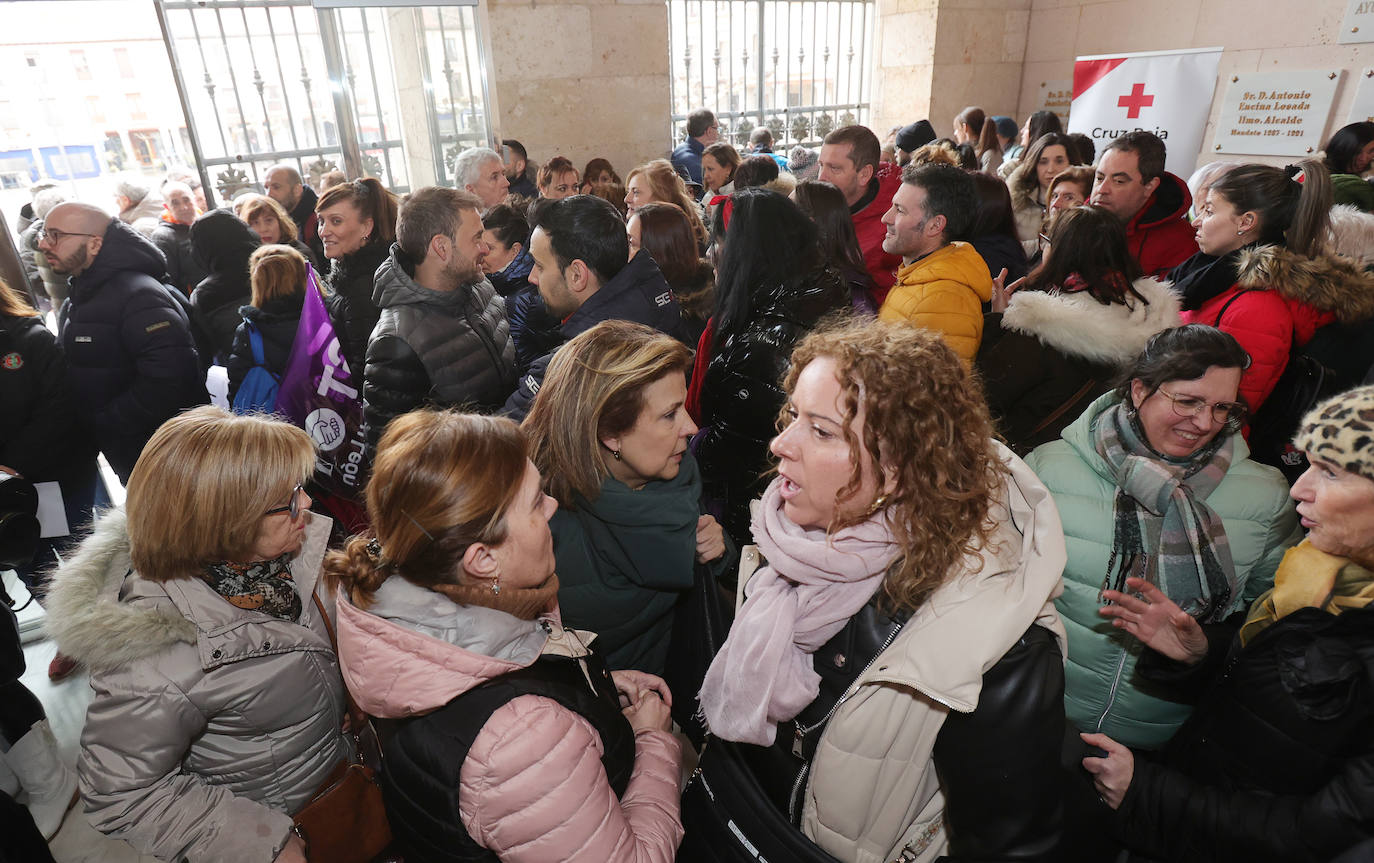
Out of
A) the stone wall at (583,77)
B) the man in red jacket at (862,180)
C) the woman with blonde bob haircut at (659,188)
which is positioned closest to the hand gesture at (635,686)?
the man in red jacket at (862,180)

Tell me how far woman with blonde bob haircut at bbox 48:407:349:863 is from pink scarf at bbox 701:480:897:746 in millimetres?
896

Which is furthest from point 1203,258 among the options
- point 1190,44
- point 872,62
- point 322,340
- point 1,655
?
point 872,62

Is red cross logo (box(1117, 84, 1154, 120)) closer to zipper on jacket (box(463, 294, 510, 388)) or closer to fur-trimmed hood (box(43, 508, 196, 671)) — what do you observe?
zipper on jacket (box(463, 294, 510, 388))

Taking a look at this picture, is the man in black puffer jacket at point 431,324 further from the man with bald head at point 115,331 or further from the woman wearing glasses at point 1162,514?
the woman wearing glasses at point 1162,514

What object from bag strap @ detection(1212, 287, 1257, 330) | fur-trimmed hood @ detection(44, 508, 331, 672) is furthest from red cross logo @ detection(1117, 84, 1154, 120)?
fur-trimmed hood @ detection(44, 508, 331, 672)

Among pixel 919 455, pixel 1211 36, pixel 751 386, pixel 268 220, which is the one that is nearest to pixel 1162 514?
pixel 919 455

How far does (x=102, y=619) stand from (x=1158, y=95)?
Result: 769 cm

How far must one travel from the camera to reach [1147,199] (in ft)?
11.1

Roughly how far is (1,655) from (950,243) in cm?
339

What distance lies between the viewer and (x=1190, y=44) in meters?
6.73

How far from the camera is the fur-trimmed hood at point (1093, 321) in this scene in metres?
2.17

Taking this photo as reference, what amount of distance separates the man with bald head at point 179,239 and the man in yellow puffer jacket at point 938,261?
426 centimetres

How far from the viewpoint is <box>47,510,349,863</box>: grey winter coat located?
1260 mm

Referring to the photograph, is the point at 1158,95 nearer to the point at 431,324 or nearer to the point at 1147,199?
the point at 1147,199
